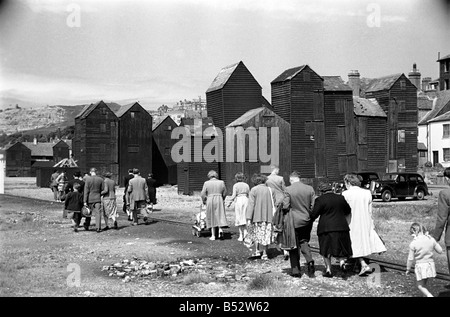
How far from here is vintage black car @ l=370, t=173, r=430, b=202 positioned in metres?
32.1

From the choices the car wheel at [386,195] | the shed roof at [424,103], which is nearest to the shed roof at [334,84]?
the car wheel at [386,195]

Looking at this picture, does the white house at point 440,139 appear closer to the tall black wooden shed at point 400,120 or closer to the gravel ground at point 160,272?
the tall black wooden shed at point 400,120

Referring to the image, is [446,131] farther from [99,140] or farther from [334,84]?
[99,140]

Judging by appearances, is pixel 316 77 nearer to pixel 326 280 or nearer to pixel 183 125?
pixel 183 125

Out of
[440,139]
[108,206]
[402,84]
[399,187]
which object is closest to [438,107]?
[440,139]

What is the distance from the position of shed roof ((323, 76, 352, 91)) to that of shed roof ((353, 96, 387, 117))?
249cm

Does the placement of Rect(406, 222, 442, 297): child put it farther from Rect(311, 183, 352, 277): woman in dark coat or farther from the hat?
the hat

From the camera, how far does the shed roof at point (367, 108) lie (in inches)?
1860

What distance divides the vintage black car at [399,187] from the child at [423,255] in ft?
76.3

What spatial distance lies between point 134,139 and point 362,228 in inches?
1951

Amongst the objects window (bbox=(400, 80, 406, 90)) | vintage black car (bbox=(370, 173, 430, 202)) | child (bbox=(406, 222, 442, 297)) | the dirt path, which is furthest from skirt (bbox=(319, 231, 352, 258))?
window (bbox=(400, 80, 406, 90))

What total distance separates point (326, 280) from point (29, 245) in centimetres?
921

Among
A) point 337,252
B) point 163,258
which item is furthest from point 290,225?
point 163,258

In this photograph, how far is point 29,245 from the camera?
624 inches
